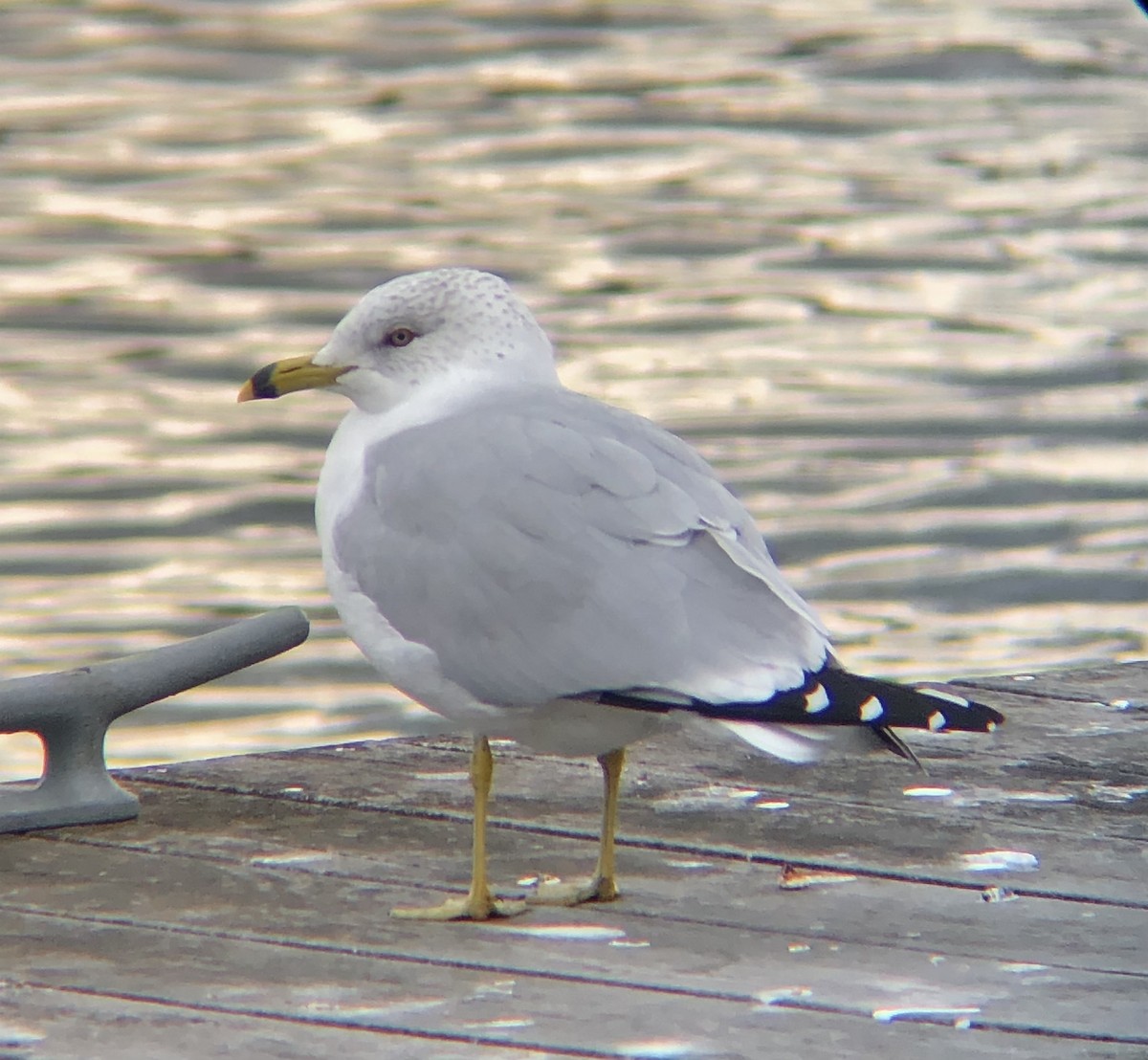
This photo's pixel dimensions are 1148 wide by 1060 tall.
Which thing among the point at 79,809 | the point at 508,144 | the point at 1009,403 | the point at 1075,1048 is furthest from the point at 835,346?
the point at 1075,1048

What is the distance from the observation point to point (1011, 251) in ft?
44.5

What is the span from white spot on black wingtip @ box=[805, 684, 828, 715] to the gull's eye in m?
0.84

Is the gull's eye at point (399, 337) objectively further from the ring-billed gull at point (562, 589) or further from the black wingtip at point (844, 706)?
the black wingtip at point (844, 706)

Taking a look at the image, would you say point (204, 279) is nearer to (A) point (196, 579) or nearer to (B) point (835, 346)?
(B) point (835, 346)

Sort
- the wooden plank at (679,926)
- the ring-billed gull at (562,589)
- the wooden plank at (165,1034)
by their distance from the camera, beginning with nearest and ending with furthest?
1. the wooden plank at (165,1034)
2. the wooden plank at (679,926)
3. the ring-billed gull at (562,589)

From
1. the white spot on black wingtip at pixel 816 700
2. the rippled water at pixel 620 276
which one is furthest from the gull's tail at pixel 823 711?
the rippled water at pixel 620 276

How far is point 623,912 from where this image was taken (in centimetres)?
367

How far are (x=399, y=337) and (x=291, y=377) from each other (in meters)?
0.18

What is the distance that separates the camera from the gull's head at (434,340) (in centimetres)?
389

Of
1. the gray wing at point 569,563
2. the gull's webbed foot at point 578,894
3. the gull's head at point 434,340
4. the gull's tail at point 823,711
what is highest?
the gull's head at point 434,340

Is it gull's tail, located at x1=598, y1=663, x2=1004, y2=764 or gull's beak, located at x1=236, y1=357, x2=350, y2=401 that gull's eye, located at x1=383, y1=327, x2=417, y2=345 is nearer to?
gull's beak, located at x1=236, y1=357, x2=350, y2=401

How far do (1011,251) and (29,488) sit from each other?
223 inches

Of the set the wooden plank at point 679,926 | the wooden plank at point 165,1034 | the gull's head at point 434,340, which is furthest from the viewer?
the gull's head at point 434,340

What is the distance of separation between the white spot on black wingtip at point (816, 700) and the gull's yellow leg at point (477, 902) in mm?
518
